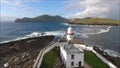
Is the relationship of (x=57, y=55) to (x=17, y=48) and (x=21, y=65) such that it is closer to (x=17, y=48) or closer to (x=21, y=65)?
(x=21, y=65)

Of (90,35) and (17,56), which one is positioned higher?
(17,56)

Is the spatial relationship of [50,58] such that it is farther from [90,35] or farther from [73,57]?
[90,35]


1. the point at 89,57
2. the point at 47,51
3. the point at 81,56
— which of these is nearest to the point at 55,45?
the point at 47,51

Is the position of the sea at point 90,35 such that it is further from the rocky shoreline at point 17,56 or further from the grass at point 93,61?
the rocky shoreline at point 17,56

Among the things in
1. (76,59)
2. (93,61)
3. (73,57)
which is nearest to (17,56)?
(73,57)

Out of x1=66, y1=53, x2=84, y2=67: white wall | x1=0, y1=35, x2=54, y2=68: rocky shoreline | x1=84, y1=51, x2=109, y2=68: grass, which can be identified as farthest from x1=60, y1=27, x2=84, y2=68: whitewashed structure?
x1=0, y1=35, x2=54, y2=68: rocky shoreline

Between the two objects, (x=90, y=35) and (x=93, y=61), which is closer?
(x=93, y=61)

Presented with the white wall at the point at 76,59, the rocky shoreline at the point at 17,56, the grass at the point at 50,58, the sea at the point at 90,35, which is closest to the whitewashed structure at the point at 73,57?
the white wall at the point at 76,59
